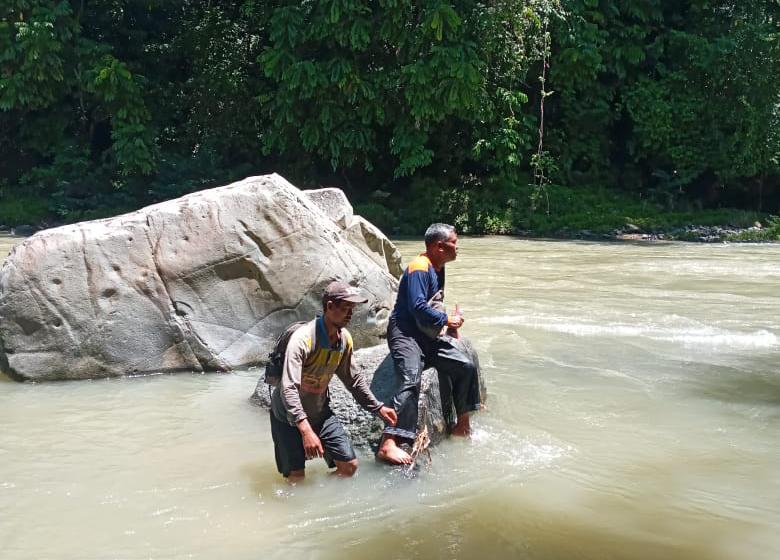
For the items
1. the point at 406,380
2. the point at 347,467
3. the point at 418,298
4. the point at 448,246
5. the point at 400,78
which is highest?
the point at 400,78

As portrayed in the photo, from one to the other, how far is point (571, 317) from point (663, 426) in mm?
4192

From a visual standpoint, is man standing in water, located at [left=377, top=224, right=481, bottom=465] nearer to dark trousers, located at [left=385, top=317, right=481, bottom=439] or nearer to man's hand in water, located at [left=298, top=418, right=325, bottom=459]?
dark trousers, located at [left=385, top=317, right=481, bottom=439]

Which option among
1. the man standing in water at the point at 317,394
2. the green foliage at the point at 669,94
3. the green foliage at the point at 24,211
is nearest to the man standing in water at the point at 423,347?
the man standing in water at the point at 317,394

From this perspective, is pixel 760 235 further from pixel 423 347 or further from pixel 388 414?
pixel 388 414

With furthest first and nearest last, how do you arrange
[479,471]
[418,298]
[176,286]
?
[176,286] → [418,298] → [479,471]

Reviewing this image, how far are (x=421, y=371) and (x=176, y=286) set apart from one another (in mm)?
3168

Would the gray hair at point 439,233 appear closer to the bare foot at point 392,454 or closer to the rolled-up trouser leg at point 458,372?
the rolled-up trouser leg at point 458,372

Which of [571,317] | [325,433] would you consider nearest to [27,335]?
[325,433]

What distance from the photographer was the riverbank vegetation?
67.3 ft

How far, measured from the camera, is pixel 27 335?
7.63 m

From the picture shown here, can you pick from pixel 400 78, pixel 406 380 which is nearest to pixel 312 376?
pixel 406 380

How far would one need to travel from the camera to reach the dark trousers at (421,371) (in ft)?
17.9

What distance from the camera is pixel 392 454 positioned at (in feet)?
17.7

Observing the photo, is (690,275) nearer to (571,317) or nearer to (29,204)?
(571,317)
